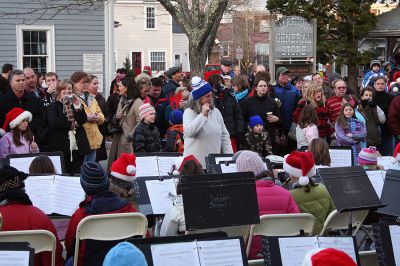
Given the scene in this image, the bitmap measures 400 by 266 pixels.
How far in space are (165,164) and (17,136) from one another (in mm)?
2077

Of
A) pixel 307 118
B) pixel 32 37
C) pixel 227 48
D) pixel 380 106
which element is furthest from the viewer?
pixel 227 48

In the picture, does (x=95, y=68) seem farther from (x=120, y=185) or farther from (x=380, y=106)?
(x=120, y=185)

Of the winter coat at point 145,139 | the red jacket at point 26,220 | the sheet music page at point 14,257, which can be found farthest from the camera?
the winter coat at point 145,139

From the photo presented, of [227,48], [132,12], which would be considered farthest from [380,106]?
[227,48]

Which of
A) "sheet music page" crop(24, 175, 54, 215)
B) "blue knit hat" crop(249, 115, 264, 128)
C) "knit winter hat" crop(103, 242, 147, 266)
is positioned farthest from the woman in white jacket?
"knit winter hat" crop(103, 242, 147, 266)

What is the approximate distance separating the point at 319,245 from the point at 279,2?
21.3 metres

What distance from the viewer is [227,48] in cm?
6306

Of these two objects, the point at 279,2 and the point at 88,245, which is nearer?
the point at 88,245

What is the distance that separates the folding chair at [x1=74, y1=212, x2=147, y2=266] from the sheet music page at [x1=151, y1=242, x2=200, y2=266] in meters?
1.20

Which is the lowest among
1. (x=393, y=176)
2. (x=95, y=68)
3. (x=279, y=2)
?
(x=393, y=176)

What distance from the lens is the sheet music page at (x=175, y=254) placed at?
436cm

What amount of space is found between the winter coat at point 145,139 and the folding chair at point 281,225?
3584 millimetres

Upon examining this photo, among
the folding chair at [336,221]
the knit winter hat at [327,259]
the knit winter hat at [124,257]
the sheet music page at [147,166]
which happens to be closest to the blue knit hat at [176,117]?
the sheet music page at [147,166]

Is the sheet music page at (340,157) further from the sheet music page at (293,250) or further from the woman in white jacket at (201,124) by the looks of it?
the sheet music page at (293,250)
